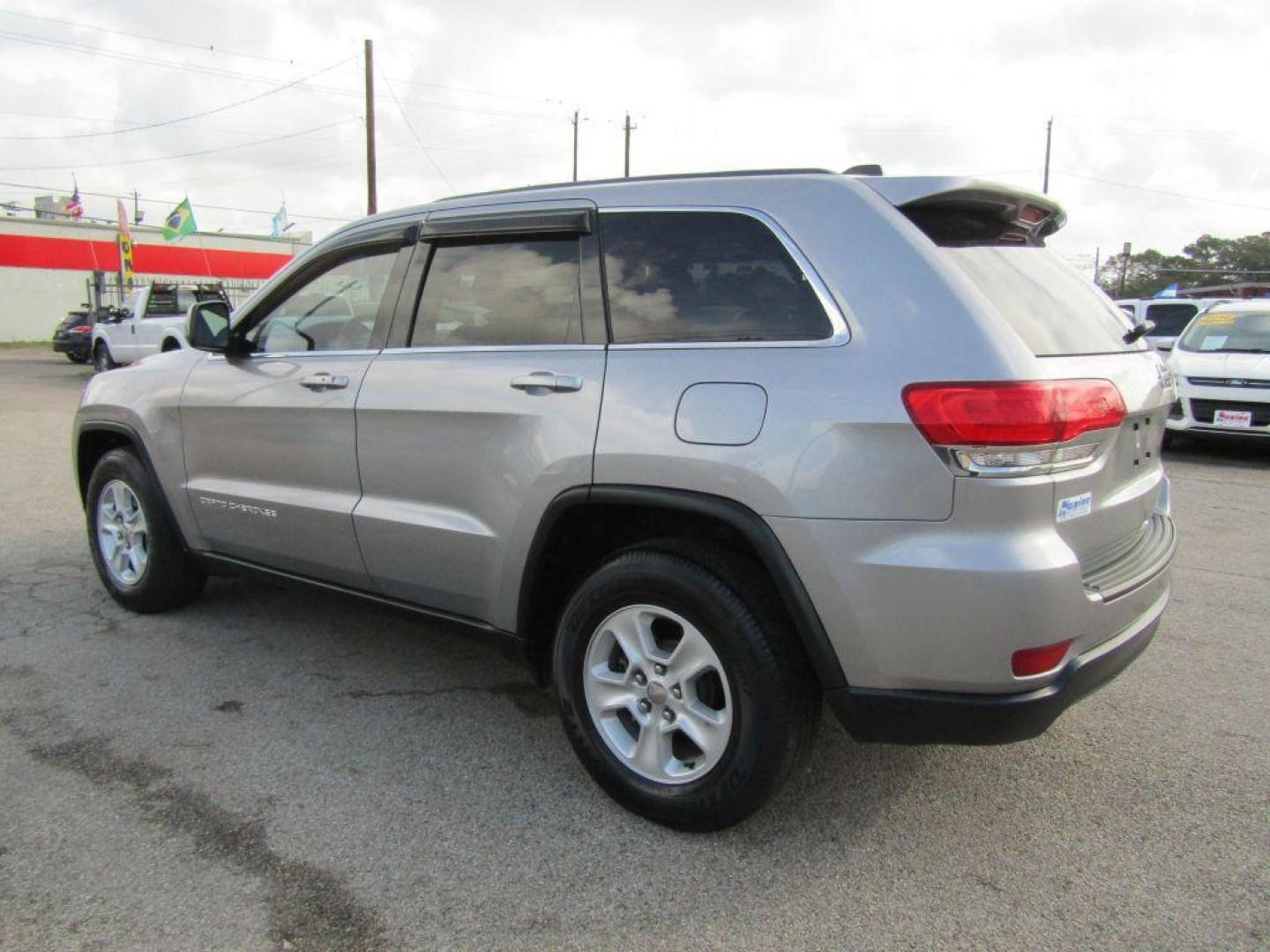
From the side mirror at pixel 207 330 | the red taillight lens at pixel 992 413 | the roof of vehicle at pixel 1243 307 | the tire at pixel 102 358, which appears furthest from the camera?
the tire at pixel 102 358

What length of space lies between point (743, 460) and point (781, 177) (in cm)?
84

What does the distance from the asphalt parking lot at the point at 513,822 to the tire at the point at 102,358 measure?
1798 centimetres

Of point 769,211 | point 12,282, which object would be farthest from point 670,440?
point 12,282

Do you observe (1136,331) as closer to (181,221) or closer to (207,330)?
(207,330)

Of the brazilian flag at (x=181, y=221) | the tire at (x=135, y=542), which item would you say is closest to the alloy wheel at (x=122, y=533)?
the tire at (x=135, y=542)

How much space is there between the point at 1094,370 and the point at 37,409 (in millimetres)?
14994

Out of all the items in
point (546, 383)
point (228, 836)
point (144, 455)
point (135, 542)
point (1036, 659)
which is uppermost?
point (546, 383)

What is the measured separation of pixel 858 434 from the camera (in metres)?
2.30

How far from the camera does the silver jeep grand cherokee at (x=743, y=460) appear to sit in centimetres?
226

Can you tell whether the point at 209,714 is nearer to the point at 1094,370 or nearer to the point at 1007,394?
the point at 1007,394

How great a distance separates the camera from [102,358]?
66.6 ft

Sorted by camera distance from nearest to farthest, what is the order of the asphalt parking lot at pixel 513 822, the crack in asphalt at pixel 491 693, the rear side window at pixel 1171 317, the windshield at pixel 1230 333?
1. the asphalt parking lot at pixel 513 822
2. the crack in asphalt at pixel 491 693
3. the windshield at pixel 1230 333
4. the rear side window at pixel 1171 317

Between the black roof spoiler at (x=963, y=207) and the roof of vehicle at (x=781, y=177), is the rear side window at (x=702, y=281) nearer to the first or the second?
the roof of vehicle at (x=781, y=177)

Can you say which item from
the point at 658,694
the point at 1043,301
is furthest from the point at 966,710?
the point at 1043,301
